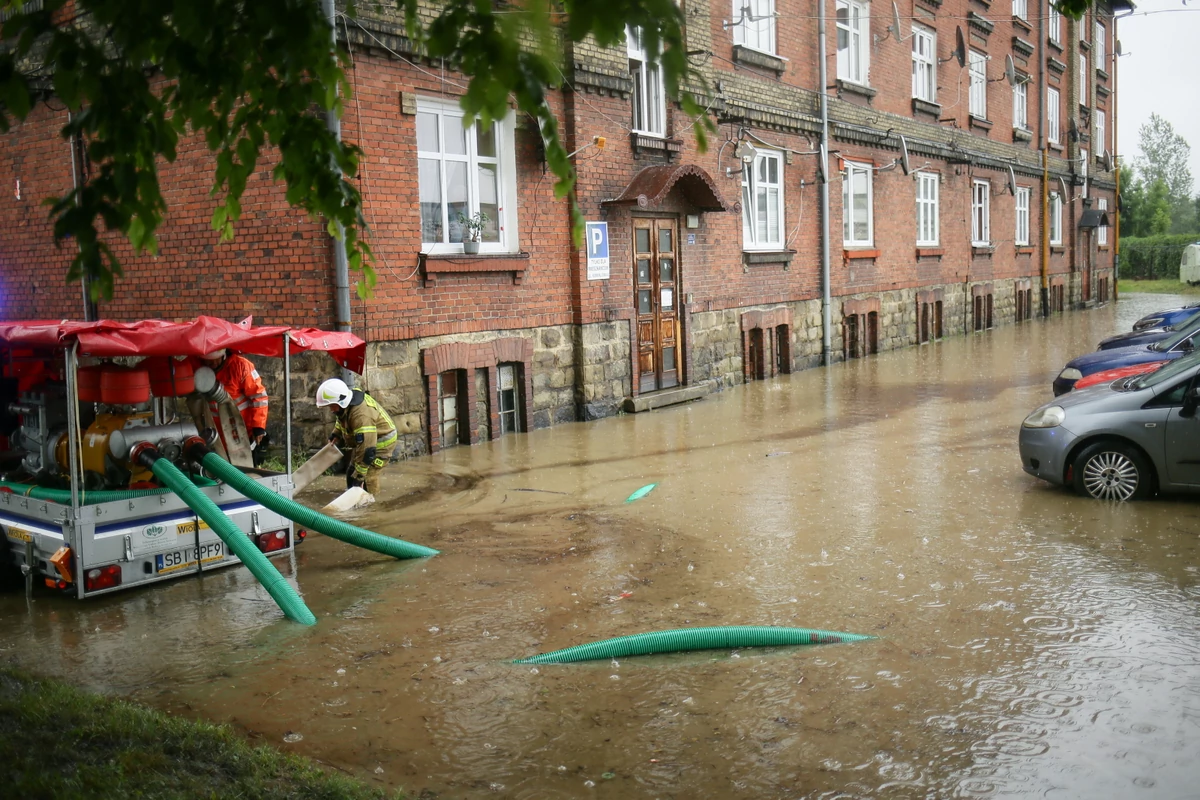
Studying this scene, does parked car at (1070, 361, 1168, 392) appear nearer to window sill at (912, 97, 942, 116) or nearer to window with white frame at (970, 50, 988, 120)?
window sill at (912, 97, 942, 116)

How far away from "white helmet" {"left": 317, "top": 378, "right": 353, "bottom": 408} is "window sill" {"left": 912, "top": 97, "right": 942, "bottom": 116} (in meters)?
19.5

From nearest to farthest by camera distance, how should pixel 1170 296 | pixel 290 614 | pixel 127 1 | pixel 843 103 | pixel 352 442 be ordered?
pixel 127 1 < pixel 290 614 < pixel 352 442 < pixel 843 103 < pixel 1170 296

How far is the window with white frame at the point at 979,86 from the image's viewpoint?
29.2 m

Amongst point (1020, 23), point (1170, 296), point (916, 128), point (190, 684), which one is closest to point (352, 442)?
point (190, 684)

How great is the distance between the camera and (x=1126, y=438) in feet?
30.4

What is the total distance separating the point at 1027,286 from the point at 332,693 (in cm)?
3240

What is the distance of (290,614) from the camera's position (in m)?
6.81

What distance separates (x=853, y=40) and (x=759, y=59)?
481 cm

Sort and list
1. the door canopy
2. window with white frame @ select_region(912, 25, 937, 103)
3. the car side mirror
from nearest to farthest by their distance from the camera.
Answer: the car side mirror
the door canopy
window with white frame @ select_region(912, 25, 937, 103)

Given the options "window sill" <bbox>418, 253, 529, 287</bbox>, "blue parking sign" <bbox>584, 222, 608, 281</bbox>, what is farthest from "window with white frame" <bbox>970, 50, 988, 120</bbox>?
"window sill" <bbox>418, 253, 529, 287</bbox>

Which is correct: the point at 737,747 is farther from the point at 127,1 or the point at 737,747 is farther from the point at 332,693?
the point at 127,1

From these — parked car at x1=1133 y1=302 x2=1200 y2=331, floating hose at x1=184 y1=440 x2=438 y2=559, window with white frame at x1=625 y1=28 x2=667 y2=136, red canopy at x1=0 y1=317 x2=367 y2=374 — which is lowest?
floating hose at x1=184 y1=440 x2=438 y2=559

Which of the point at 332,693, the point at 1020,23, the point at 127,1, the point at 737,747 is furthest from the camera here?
the point at 1020,23

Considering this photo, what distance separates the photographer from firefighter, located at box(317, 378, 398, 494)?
970 centimetres
